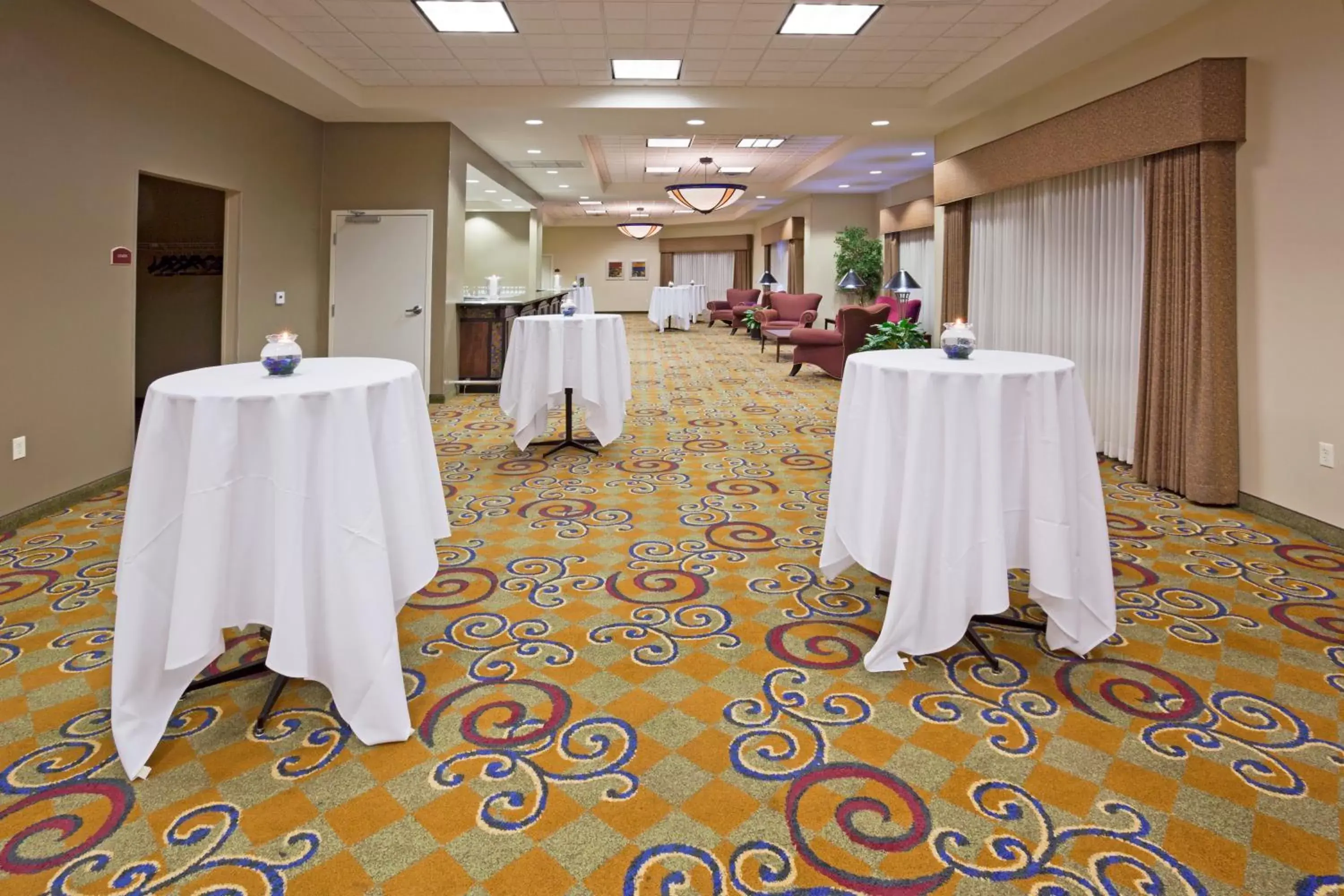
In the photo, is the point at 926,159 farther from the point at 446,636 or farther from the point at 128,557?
the point at 128,557

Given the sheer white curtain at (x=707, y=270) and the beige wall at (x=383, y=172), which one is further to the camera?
the sheer white curtain at (x=707, y=270)

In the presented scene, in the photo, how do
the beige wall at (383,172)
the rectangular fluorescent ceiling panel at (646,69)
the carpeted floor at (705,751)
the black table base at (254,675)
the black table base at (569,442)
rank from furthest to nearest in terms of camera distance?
the beige wall at (383,172), the rectangular fluorescent ceiling panel at (646,69), the black table base at (569,442), the black table base at (254,675), the carpeted floor at (705,751)

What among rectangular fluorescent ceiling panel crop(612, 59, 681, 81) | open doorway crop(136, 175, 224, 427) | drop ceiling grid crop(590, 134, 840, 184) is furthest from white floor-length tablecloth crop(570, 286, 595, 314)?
open doorway crop(136, 175, 224, 427)

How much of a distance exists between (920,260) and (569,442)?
934 centimetres

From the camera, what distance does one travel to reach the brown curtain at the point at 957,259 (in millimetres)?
7934

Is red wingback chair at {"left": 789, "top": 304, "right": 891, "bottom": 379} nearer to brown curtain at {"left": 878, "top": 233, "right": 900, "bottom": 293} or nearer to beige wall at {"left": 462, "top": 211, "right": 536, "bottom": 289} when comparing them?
brown curtain at {"left": 878, "top": 233, "right": 900, "bottom": 293}

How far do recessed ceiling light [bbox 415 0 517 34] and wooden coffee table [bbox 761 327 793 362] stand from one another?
22.2 feet

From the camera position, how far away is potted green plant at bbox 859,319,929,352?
8.41 metres

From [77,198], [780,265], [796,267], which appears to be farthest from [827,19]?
[780,265]

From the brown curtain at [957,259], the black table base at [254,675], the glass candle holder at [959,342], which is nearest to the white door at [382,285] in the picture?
the brown curtain at [957,259]

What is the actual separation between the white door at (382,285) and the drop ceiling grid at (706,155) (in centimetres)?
310

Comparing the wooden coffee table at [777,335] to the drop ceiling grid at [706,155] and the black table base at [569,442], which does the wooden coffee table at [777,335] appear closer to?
the drop ceiling grid at [706,155]

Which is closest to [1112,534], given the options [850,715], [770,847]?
[850,715]

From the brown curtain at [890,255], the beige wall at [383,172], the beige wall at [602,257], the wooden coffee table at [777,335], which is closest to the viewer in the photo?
the beige wall at [383,172]
